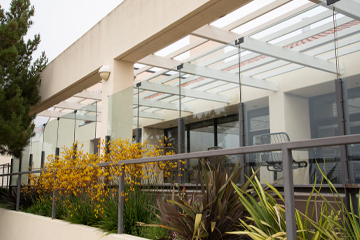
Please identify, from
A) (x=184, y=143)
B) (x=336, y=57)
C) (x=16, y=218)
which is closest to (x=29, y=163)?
(x=16, y=218)

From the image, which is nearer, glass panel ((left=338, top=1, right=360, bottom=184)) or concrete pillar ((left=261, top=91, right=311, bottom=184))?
glass panel ((left=338, top=1, right=360, bottom=184))

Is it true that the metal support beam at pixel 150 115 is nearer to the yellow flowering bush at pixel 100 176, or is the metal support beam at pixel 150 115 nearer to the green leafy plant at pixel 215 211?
the yellow flowering bush at pixel 100 176

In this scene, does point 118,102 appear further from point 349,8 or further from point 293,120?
point 349,8

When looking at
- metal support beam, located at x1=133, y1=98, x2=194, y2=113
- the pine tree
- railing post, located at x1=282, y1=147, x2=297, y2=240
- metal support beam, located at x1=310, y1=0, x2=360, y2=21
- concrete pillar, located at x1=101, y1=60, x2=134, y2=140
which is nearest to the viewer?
railing post, located at x1=282, y1=147, x2=297, y2=240

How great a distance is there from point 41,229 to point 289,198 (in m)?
5.25

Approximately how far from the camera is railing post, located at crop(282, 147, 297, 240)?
2.14m

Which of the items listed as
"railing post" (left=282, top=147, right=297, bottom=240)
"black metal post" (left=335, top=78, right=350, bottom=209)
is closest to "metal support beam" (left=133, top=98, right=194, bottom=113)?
"black metal post" (left=335, top=78, right=350, bottom=209)

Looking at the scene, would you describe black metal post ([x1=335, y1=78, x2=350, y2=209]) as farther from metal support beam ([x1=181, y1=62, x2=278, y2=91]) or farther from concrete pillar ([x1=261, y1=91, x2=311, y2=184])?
metal support beam ([x1=181, y1=62, x2=278, y2=91])

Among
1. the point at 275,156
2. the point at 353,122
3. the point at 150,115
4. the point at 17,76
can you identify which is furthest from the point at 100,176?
the point at 17,76

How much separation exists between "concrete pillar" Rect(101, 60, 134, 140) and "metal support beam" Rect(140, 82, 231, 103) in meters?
0.43

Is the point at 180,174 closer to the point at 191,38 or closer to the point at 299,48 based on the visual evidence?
the point at 299,48

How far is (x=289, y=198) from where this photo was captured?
2.20 meters

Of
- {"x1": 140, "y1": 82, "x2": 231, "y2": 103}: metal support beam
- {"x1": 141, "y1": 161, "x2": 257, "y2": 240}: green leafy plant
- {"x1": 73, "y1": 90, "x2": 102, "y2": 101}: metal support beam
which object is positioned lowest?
{"x1": 141, "y1": 161, "x2": 257, "y2": 240}: green leafy plant

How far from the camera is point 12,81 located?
9.49 m
